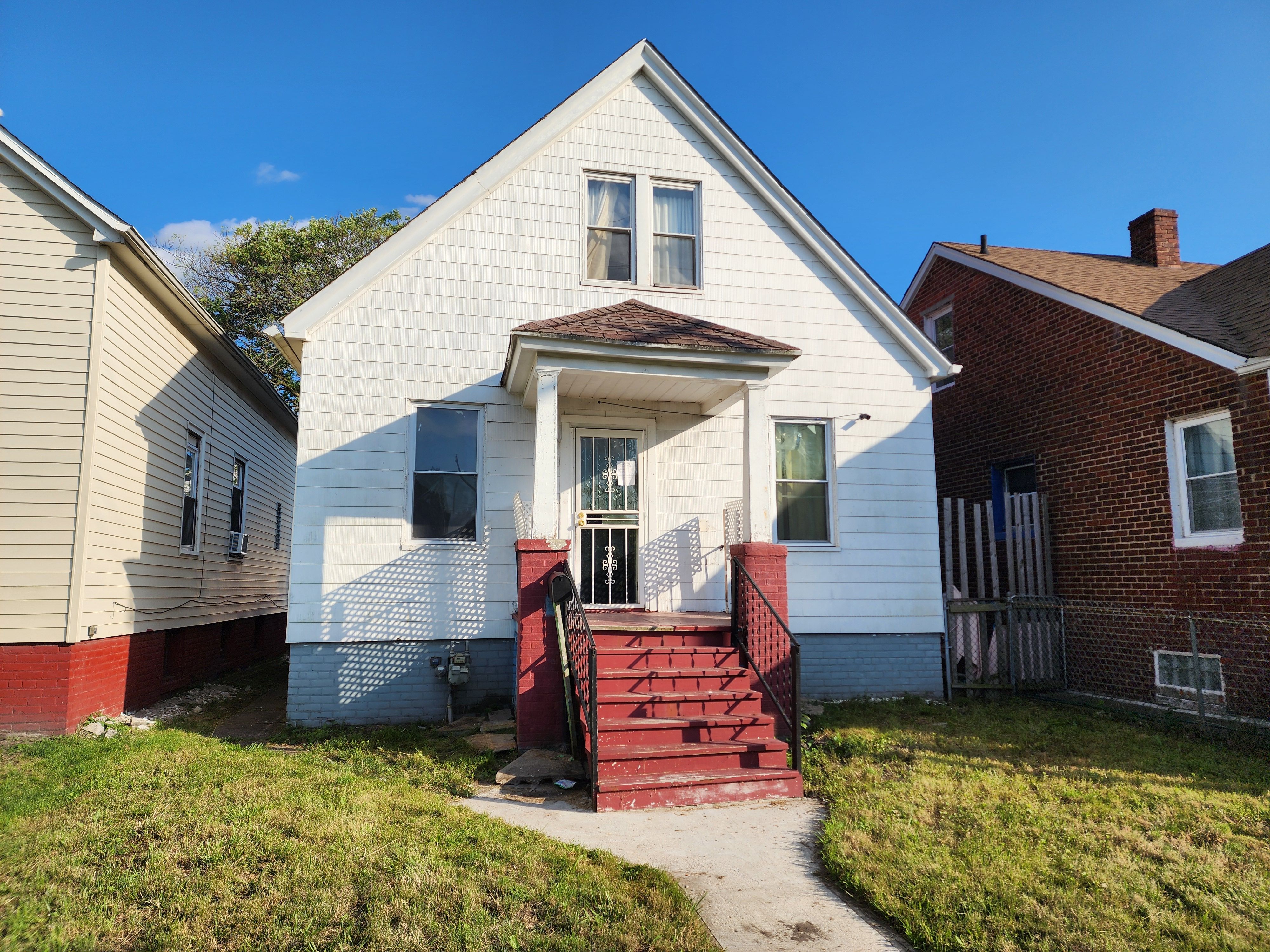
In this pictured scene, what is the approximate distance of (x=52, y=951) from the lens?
3.44m

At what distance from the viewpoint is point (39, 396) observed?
777cm

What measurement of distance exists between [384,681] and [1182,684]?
874cm

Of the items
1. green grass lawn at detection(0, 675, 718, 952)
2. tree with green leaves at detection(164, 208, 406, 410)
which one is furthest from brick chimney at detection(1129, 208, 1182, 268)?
tree with green leaves at detection(164, 208, 406, 410)

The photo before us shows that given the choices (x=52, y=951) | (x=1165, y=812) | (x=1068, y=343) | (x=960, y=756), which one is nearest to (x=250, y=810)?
(x=52, y=951)

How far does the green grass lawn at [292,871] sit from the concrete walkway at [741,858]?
0.21m

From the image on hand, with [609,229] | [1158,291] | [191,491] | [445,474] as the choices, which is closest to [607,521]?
[445,474]

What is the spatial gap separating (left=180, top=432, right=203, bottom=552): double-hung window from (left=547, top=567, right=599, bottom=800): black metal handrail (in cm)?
644

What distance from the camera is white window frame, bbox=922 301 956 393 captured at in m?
13.4

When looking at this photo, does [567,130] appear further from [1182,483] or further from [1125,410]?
[1182,483]

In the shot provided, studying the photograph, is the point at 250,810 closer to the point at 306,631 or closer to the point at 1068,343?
the point at 306,631

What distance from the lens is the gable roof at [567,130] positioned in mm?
8711

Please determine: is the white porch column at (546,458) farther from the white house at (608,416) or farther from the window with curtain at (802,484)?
the window with curtain at (802,484)

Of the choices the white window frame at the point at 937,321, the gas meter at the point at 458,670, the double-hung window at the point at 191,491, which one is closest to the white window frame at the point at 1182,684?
the white window frame at the point at 937,321

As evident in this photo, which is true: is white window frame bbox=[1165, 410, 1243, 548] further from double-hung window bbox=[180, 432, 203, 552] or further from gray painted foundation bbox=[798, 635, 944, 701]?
double-hung window bbox=[180, 432, 203, 552]
